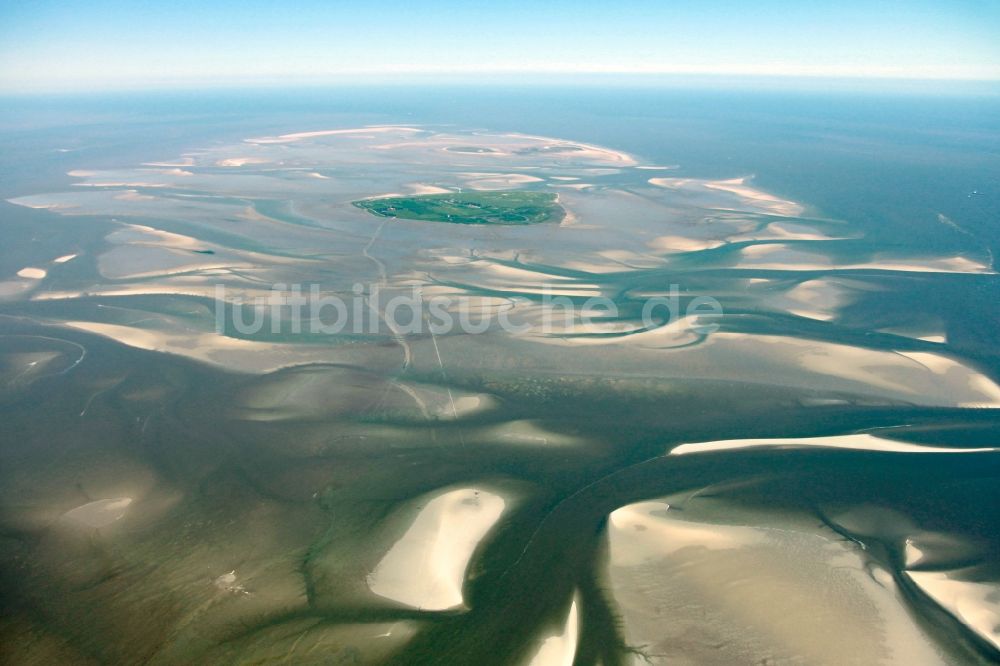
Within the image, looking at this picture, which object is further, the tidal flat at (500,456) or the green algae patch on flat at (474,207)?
the green algae patch on flat at (474,207)

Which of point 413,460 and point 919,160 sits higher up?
point 919,160

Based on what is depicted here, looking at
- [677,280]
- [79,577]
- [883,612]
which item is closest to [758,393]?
[883,612]

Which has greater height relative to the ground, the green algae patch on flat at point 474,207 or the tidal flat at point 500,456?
the green algae patch on flat at point 474,207

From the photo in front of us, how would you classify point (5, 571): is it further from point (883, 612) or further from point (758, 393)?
point (758, 393)

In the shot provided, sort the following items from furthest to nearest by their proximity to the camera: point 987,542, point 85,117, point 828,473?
point 85,117
point 828,473
point 987,542

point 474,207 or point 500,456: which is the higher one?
point 474,207
